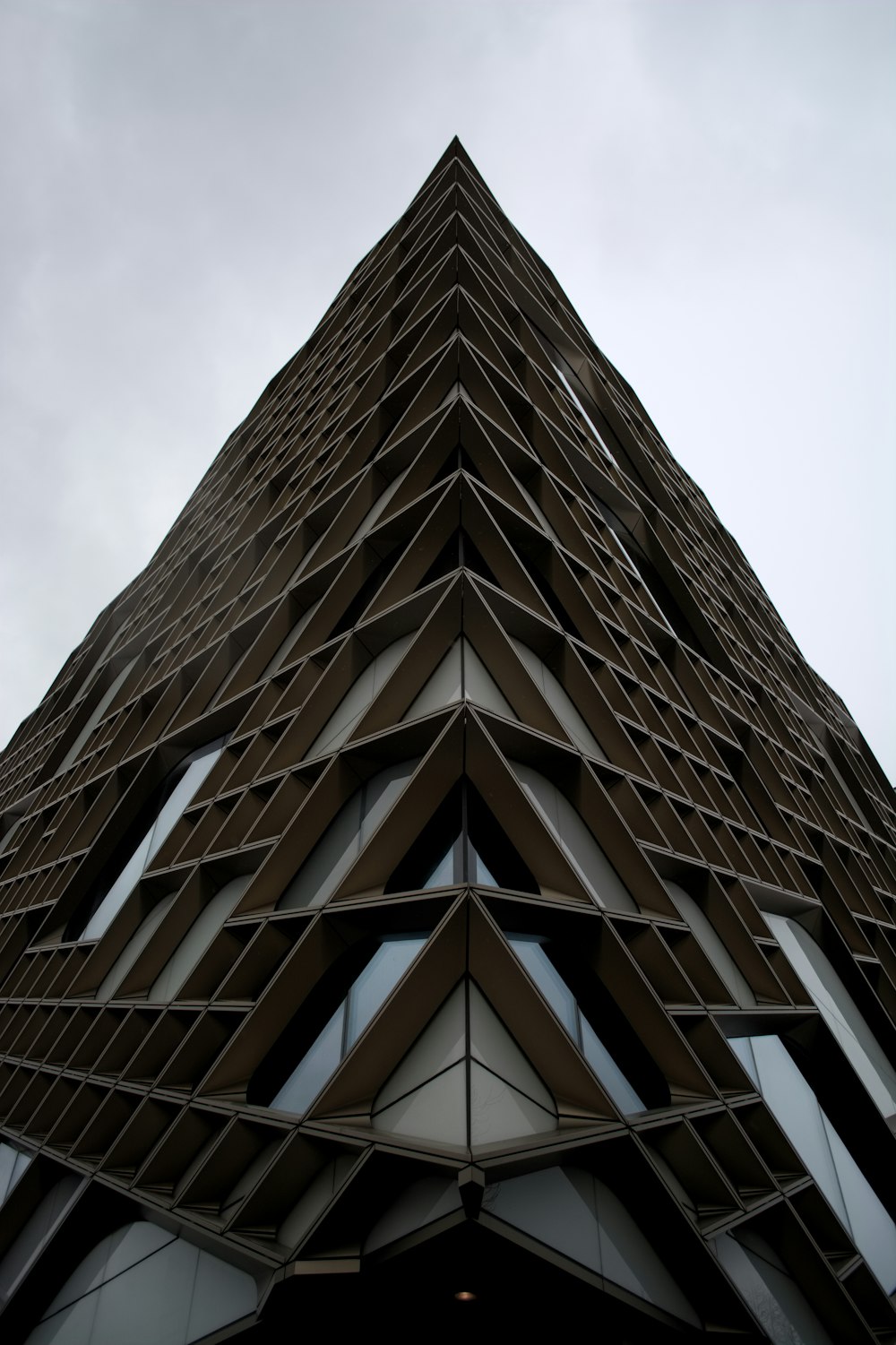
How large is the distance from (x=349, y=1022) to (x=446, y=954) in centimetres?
226

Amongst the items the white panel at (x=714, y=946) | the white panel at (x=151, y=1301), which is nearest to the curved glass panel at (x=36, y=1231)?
the white panel at (x=151, y=1301)

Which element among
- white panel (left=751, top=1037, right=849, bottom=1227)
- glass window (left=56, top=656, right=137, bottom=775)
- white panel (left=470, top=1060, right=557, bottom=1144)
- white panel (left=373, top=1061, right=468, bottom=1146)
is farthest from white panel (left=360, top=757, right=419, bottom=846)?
glass window (left=56, top=656, right=137, bottom=775)

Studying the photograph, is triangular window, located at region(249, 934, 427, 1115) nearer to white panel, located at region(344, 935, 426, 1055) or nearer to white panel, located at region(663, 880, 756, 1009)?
white panel, located at region(344, 935, 426, 1055)

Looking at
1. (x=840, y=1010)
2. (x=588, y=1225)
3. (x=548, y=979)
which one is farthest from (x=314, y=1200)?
(x=840, y=1010)

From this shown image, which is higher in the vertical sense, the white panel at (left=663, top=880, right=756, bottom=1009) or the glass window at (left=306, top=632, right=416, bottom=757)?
the glass window at (left=306, top=632, right=416, bottom=757)

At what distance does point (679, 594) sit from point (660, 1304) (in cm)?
2007

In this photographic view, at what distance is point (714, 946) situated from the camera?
1270 cm

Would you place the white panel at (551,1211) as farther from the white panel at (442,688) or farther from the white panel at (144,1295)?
the white panel at (442,688)

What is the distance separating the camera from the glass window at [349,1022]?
9055 mm

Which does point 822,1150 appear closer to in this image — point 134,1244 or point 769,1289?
point 769,1289

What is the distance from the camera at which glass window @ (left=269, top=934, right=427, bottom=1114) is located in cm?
905

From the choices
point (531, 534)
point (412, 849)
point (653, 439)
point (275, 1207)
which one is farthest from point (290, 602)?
point (653, 439)

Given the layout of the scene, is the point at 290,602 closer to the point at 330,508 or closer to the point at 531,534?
the point at 330,508

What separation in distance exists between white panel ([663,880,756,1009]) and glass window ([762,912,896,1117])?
2.62 meters
